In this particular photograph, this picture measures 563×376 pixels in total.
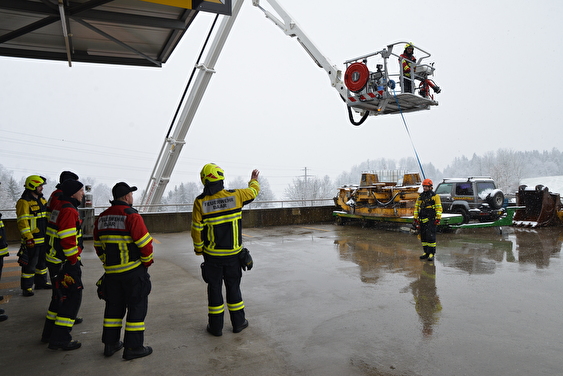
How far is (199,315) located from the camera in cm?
514

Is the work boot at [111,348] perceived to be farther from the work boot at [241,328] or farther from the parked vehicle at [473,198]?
the parked vehicle at [473,198]

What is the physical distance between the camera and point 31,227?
5.93 meters

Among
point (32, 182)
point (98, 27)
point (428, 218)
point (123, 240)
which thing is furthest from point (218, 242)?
point (428, 218)

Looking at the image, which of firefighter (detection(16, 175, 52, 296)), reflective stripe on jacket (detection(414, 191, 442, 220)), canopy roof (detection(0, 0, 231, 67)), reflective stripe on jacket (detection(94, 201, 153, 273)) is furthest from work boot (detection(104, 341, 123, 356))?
reflective stripe on jacket (detection(414, 191, 442, 220))

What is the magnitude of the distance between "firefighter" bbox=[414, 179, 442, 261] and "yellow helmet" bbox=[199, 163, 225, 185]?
568 cm

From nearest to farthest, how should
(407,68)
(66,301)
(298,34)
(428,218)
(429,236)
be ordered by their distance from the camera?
(66,301)
(429,236)
(428,218)
(407,68)
(298,34)

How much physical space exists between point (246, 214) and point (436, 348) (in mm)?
12464

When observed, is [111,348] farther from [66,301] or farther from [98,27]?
[98,27]

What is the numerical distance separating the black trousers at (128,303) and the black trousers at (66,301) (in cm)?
A: 50

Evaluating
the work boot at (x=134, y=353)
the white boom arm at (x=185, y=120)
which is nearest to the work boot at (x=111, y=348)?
the work boot at (x=134, y=353)

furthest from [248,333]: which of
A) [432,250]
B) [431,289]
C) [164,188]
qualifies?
[164,188]

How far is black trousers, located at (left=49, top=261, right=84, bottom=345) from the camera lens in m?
4.08

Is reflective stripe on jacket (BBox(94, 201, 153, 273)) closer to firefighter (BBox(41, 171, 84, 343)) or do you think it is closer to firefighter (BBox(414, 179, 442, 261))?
firefighter (BBox(41, 171, 84, 343))

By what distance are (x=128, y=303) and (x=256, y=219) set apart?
40.8 ft
